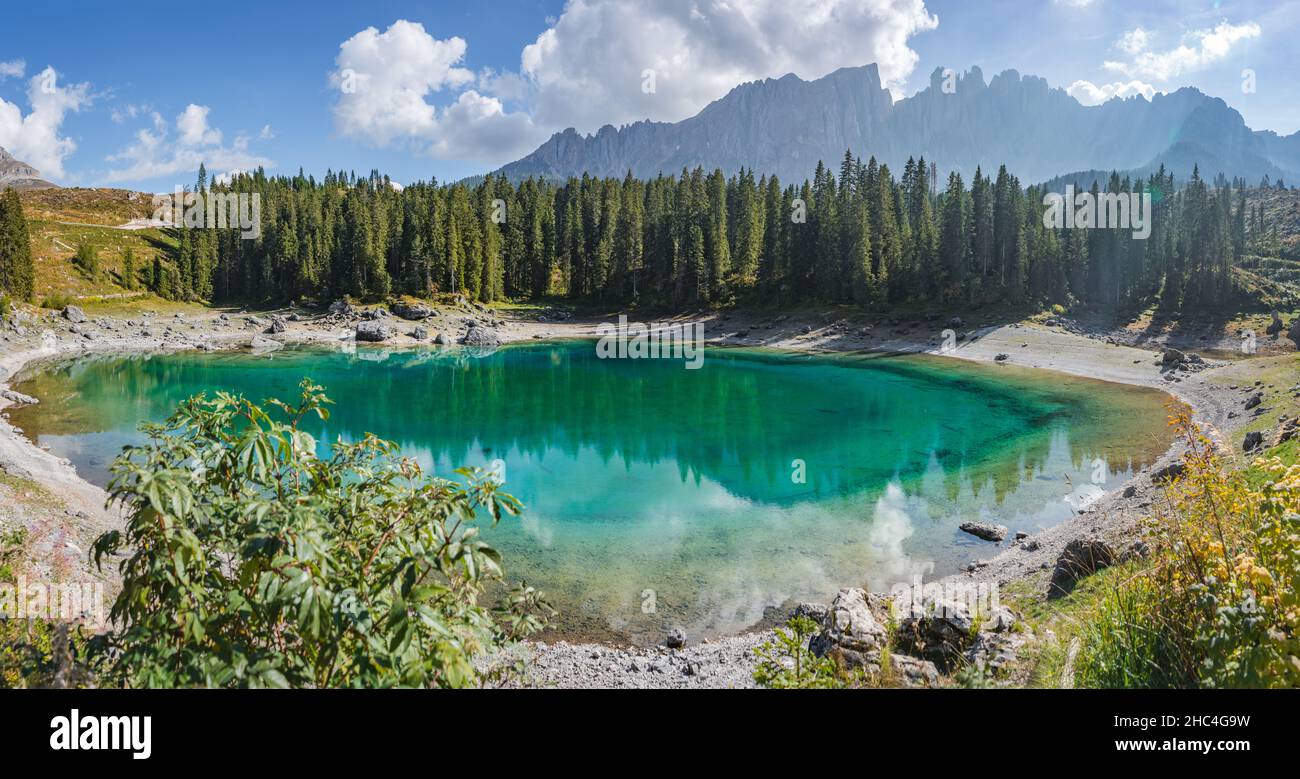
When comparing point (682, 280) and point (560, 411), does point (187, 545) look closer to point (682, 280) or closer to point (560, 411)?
point (560, 411)

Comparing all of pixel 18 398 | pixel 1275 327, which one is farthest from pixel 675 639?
pixel 1275 327

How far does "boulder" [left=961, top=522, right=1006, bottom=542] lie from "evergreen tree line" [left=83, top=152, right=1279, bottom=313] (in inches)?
2734

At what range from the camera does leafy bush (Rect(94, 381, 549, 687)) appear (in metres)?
3.48

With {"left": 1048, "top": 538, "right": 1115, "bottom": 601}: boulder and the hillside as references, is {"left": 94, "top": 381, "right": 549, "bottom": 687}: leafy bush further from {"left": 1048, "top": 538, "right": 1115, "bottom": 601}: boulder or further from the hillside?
the hillside

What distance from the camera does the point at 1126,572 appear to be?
1047cm

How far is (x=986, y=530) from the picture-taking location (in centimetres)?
1953

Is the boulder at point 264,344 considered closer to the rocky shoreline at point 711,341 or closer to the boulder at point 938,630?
the rocky shoreline at point 711,341

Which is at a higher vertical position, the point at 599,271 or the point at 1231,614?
the point at 599,271

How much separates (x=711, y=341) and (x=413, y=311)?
42.8 m

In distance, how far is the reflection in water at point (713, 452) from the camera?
57.4 feet

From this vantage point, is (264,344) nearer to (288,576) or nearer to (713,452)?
(713,452)

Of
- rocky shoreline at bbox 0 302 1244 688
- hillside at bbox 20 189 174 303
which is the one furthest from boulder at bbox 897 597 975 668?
hillside at bbox 20 189 174 303
